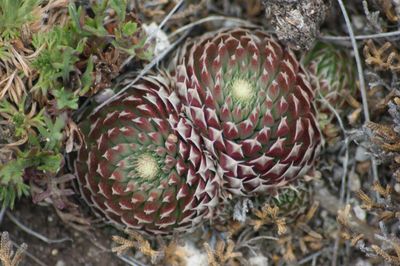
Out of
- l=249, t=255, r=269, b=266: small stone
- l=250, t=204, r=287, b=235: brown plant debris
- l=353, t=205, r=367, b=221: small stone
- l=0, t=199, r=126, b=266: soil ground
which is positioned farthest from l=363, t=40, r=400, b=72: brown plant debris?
l=0, t=199, r=126, b=266: soil ground

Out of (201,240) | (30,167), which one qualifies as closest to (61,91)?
(30,167)

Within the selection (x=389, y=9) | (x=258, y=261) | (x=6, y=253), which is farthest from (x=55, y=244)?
(x=389, y=9)

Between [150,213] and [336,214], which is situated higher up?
[150,213]

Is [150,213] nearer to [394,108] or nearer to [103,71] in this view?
[103,71]

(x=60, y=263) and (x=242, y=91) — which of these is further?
(x=60, y=263)

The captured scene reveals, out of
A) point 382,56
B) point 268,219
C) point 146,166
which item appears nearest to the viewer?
point 146,166

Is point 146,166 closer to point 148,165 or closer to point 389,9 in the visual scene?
point 148,165
